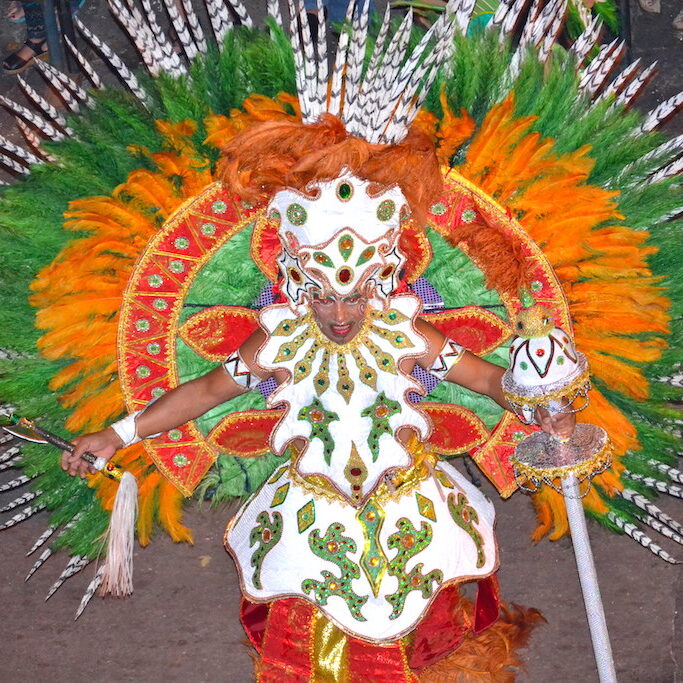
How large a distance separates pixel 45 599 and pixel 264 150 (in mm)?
2393

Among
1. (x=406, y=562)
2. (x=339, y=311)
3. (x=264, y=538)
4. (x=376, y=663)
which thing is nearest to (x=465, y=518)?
(x=406, y=562)

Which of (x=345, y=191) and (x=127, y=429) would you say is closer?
(x=345, y=191)

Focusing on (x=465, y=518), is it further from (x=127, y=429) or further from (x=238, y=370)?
(x=127, y=429)

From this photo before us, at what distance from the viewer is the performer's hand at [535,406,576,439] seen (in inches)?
172

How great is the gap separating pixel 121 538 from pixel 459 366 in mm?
1286

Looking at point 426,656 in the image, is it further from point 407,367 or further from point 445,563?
point 407,367

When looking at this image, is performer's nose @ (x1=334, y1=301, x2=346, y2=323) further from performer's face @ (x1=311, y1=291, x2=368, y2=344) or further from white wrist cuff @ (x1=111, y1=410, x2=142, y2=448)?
white wrist cuff @ (x1=111, y1=410, x2=142, y2=448)

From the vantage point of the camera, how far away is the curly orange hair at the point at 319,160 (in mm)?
4273

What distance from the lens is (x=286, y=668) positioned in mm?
4777

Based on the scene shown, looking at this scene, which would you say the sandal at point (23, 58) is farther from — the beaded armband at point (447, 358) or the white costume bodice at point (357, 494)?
the beaded armband at point (447, 358)

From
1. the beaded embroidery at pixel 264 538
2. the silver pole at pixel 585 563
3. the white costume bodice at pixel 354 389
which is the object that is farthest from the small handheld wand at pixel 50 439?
the silver pole at pixel 585 563

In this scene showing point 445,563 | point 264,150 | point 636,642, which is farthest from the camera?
point 636,642

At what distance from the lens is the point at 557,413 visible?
4355 millimetres

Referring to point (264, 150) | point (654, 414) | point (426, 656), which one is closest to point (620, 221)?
point (654, 414)
